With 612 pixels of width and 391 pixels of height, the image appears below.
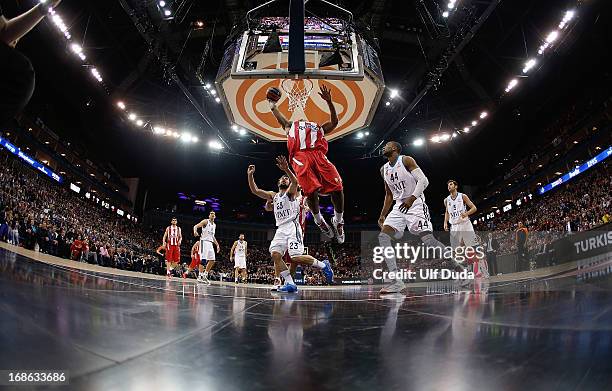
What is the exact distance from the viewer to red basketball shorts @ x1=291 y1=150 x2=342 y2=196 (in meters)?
5.01

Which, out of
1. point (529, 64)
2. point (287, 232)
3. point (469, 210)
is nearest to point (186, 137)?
point (529, 64)

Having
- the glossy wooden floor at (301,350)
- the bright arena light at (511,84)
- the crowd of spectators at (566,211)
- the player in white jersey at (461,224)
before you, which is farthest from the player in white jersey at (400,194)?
the bright arena light at (511,84)

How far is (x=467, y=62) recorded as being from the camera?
17.0 metres

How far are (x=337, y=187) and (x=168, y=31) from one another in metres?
12.2

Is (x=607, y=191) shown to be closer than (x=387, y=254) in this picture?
No

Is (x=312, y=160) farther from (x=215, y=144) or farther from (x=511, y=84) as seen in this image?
(x=215, y=144)

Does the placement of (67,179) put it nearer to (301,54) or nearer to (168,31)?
(168,31)

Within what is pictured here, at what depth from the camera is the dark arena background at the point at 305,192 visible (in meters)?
1.15

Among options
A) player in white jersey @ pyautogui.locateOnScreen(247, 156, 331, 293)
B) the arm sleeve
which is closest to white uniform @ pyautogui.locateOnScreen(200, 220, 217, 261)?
player in white jersey @ pyautogui.locateOnScreen(247, 156, 331, 293)

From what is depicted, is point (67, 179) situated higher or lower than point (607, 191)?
higher

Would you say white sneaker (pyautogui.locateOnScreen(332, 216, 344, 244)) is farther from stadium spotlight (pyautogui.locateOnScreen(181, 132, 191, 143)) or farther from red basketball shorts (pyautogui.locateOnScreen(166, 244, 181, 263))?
stadium spotlight (pyautogui.locateOnScreen(181, 132, 191, 143))

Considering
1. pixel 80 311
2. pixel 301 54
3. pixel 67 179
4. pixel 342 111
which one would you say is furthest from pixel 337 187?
pixel 67 179

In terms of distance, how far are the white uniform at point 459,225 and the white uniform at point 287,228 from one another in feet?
11.2

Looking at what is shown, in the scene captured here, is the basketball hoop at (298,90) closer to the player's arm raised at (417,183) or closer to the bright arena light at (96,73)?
the player's arm raised at (417,183)
